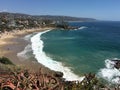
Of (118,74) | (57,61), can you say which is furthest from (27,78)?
(57,61)

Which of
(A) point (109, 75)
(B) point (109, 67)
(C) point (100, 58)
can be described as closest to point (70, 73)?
(A) point (109, 75)

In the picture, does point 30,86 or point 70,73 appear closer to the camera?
point 30,86

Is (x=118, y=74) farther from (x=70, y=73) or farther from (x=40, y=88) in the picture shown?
(x=40, y=88)

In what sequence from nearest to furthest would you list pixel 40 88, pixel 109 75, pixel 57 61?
1. pixel 40 88
2. pixel 109 75
3. pixel 57 61

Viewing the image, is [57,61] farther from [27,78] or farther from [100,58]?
[27,78]

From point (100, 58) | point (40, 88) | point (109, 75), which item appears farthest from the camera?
point (100, 58)

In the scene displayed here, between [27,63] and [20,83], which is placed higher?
[20,83]
